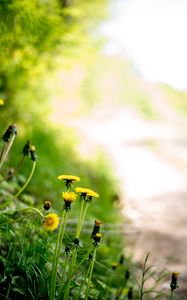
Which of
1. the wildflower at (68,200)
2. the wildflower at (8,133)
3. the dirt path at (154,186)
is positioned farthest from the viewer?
the dirt path at (154,186)

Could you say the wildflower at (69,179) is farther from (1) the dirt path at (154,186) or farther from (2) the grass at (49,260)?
(1) the dirt path at (154,186)

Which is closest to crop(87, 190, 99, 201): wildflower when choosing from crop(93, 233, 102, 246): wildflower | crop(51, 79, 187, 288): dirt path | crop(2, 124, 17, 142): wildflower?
crop(93, 233, 102, 246): wildflower

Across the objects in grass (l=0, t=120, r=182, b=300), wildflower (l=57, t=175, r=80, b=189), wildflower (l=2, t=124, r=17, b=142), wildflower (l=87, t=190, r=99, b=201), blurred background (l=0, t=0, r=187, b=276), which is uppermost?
blurred background (l=0, t=0, r=187, b=276)

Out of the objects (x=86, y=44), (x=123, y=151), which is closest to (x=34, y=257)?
(x=86, y=44)

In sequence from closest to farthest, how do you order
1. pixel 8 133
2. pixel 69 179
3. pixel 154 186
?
pixel 69 179, pixel 8 133, pixel 154 186

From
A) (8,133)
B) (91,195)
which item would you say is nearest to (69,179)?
(91,195)

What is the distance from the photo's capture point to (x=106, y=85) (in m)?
27.2

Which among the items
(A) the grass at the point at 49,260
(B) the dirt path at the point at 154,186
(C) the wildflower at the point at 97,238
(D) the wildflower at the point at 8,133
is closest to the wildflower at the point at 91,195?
(A) the grass at the point at 49,260

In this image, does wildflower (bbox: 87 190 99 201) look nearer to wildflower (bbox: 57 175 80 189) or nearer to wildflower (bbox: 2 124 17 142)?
wildflower (bbox: 57 175 80 189)

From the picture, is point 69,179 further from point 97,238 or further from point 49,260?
point 49,260

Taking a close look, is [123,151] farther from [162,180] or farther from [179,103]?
[179,103]

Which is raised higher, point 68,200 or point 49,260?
point 68,200

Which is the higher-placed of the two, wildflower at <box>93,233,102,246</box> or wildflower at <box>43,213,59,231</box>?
wildflower at <box>43,213,59,231</box>

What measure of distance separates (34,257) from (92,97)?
22.6 metres
